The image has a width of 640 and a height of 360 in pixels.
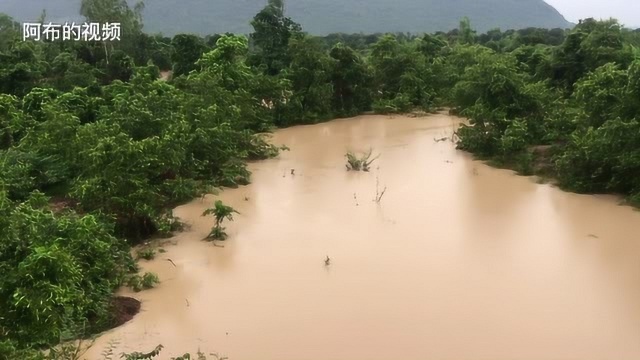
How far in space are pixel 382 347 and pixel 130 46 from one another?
930 inches

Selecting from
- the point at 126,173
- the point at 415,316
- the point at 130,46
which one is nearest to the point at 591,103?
the point at 415,316

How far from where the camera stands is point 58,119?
1022 cm

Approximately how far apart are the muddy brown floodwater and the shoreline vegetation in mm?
602

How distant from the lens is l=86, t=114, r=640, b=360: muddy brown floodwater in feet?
19.6

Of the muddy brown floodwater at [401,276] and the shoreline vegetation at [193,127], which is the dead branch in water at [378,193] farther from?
the shoreline vegetation at [193,127]

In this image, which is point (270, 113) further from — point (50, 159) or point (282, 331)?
point (282, 331)

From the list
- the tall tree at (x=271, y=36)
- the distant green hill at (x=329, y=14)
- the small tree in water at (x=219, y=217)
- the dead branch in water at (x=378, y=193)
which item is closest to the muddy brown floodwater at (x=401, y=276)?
the dead branch in water at (x=378, y=193)

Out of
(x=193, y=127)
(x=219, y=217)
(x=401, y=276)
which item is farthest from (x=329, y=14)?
(x=401, y=276)

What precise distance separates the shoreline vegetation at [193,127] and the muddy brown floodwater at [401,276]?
1.97ft

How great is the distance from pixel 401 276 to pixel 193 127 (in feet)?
19.0

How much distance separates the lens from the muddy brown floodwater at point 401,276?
5980 millimetres

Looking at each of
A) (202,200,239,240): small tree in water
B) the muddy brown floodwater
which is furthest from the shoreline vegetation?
the muddy brown floodwater

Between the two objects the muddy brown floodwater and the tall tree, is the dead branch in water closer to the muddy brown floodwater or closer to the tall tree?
the muddy brown floodwater

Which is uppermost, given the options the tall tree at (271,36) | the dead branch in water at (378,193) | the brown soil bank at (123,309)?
the tall tree at (271,36)
